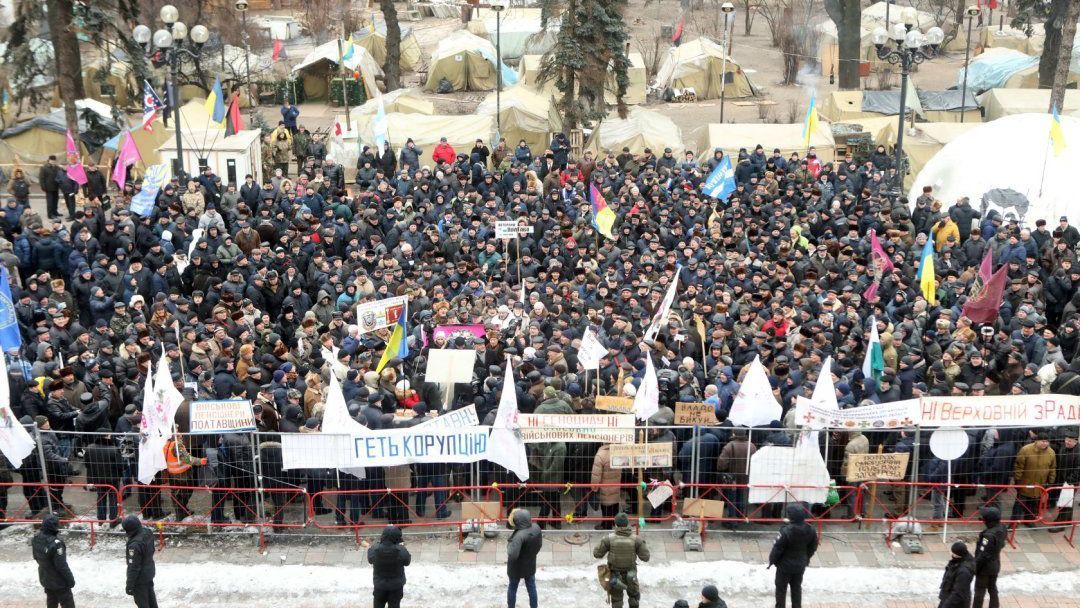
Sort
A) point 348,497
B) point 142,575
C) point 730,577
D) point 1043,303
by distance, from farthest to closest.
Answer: point 1043,303
point 348,497
point 730,577
point 142,575

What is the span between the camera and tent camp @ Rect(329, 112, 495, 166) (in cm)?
2869

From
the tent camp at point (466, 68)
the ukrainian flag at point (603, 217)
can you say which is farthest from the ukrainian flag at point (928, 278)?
the tent camp at point (466, 68)

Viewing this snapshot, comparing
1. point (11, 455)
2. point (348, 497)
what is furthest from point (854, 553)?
point (11, 455)

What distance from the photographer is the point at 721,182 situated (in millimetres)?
21969

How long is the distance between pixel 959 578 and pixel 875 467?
234 cm

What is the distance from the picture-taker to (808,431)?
1324 centimetres

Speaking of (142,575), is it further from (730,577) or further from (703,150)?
(703,150)

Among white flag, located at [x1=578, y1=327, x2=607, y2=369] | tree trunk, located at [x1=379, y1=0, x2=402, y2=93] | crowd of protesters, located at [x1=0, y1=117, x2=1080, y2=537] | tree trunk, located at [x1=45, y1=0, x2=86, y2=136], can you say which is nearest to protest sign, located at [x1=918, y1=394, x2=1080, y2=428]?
crowd of protesters, located at [x1=0, y1=117, x2=1080, y2=537]

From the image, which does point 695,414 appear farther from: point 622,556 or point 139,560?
point 139,560

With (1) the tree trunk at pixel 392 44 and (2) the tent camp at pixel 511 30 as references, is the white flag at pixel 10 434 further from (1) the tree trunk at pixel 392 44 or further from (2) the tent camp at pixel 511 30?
(2) the tent camp at pixel 511 30

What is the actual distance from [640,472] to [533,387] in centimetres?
190

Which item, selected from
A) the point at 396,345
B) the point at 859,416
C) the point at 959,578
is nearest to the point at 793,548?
the point at 959,578

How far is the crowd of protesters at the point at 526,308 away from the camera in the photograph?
13703 mm

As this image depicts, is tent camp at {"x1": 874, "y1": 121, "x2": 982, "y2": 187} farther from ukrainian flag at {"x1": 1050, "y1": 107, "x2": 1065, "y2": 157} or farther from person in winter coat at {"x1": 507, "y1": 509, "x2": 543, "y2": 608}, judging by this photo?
person in winter coat at {"x1": 507, "y1": 509, "x2": 543, "y2": 608}
